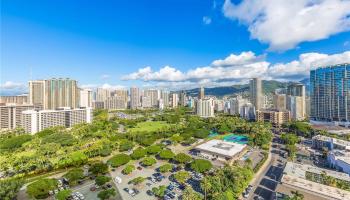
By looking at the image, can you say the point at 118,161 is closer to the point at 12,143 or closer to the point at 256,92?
the point at 12,143

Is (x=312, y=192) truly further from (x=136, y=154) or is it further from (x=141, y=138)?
(x=141, y=138)

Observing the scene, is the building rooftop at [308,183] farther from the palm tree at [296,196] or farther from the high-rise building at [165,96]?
the high-rise building at [165,96]

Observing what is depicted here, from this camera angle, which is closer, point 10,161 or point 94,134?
point 10,161

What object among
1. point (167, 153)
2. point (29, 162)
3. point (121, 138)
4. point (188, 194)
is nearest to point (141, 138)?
point (121, 138)

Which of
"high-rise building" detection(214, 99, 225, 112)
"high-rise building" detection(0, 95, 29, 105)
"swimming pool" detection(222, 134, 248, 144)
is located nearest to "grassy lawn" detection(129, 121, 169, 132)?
"swimming pool" detection(222, 134, 248, 144)

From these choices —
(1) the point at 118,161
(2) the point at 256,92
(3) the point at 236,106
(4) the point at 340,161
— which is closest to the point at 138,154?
(1) the point at 118,161

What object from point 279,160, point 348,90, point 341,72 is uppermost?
point 341,72

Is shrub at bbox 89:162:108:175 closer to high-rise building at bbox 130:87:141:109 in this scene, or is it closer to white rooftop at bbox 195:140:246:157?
white rooftop at bbox 195:140:246:157
